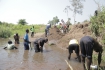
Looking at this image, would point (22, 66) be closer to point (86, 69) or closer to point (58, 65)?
point (58, 65)

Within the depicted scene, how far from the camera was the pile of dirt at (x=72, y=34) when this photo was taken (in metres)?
15.5

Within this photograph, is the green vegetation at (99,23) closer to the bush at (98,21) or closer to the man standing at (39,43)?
the bush at (98,21)

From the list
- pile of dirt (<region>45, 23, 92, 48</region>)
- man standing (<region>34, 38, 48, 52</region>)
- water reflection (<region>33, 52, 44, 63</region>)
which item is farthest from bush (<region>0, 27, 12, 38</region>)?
water reflection (<region>33, 52, 44, 63</region>)

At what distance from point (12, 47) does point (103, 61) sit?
7.57m

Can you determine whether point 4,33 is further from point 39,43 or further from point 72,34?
point 39,43

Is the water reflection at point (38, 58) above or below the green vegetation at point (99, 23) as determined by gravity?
below

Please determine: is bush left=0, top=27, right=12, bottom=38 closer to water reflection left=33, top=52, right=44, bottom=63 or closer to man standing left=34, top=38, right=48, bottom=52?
man standing left=34, top=38, right=48, bottom=52

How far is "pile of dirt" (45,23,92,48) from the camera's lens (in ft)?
50.9

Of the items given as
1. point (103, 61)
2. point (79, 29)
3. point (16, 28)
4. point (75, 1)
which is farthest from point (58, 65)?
point (16, 28)

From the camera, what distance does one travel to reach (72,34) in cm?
1698

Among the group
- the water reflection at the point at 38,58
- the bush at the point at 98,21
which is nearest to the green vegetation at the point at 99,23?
the bush at the point at 98,21

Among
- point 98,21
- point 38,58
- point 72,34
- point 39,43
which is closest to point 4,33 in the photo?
point 72,34

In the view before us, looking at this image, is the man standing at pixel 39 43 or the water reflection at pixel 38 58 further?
the man standing at pixel 39 43

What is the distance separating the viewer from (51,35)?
20.3 meters
